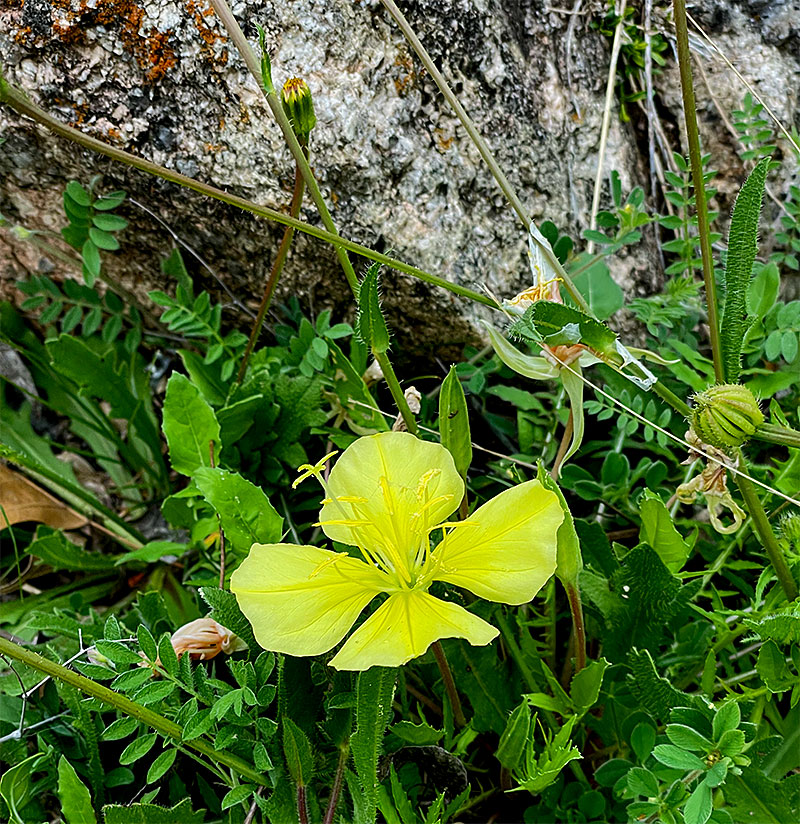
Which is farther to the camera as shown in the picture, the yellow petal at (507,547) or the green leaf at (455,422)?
the green leaf at (455,422)

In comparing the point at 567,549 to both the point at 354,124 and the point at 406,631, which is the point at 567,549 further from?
the point at 354,124

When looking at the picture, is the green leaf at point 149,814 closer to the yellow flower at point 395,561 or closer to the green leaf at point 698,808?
the yellow flower at point 395,561

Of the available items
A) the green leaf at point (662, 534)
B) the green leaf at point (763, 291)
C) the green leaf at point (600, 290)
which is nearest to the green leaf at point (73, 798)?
the green leaf at point (662, 534)

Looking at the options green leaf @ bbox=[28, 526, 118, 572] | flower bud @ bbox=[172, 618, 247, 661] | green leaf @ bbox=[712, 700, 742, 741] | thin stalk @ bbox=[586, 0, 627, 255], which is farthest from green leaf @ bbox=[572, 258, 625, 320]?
green leaf @ bbox=[28, 526, 118, 572]

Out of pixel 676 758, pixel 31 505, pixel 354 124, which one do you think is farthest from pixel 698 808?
pixel 31 505

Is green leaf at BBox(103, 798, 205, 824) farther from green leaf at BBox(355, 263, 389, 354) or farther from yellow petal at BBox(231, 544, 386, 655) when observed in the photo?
green leaf at BBox(355, 263, 389, 354)

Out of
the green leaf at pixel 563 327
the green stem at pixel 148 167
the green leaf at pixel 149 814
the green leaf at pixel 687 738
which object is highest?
the green stem at pixel 148 167
